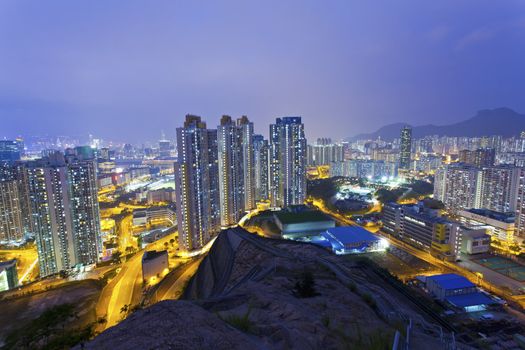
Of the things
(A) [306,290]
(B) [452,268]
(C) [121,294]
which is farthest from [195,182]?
(B) [452,268]

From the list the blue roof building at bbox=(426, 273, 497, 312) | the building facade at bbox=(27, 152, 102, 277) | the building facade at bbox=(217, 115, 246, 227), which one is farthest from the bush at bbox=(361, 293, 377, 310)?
the building facade at bbox=(217, 115, 246, 227)

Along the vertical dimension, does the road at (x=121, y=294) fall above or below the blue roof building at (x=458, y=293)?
below

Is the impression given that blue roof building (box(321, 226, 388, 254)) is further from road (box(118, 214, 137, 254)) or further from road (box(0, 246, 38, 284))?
road (box(0, 246, 38, 284))

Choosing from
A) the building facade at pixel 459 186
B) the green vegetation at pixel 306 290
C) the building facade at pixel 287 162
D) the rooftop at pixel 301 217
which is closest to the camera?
the green vegetation at pixel 306 290

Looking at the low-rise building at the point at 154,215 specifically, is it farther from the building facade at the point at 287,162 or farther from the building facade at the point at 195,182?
the building facade at the point at 287,162

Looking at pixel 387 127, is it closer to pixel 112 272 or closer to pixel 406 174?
pixel 406 174

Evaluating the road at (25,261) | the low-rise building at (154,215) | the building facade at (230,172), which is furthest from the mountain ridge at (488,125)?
the road at (25,261)

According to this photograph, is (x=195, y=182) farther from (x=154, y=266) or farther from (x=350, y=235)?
(x=350, y=235)
